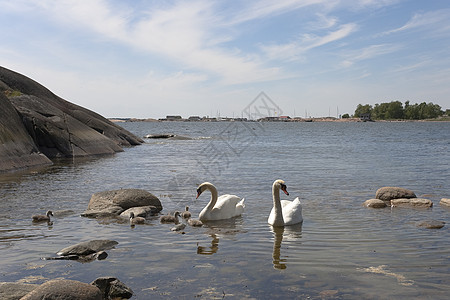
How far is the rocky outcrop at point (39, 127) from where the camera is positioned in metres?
23.4

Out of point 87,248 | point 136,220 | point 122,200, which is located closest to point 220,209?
point 136,220

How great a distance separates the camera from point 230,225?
12.3 m

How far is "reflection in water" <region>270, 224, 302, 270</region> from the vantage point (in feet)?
28.3

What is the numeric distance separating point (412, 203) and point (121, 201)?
30.7ft

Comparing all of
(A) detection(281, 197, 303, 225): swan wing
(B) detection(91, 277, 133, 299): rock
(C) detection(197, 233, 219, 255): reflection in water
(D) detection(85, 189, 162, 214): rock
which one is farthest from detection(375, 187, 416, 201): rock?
(B) detection(91, 277, 133, 299): rock

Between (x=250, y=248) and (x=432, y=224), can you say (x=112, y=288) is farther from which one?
(x=432, y=224)

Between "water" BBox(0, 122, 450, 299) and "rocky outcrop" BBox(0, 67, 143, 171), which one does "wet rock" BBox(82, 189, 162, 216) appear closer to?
"water" BBox(0, 122, 450, 299)

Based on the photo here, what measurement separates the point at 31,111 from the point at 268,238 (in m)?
23.3

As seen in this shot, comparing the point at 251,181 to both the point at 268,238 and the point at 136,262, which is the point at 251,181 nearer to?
the point at 268,238

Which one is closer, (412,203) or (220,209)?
(220,209)

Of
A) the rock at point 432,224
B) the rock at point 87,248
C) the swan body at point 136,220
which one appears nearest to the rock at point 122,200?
the swan body at point 136,220

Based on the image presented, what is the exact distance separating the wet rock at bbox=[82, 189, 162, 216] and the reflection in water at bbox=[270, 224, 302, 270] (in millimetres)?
4227

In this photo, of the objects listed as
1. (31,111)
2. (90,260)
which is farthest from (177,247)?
(31,111)

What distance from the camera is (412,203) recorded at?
14562 mm
